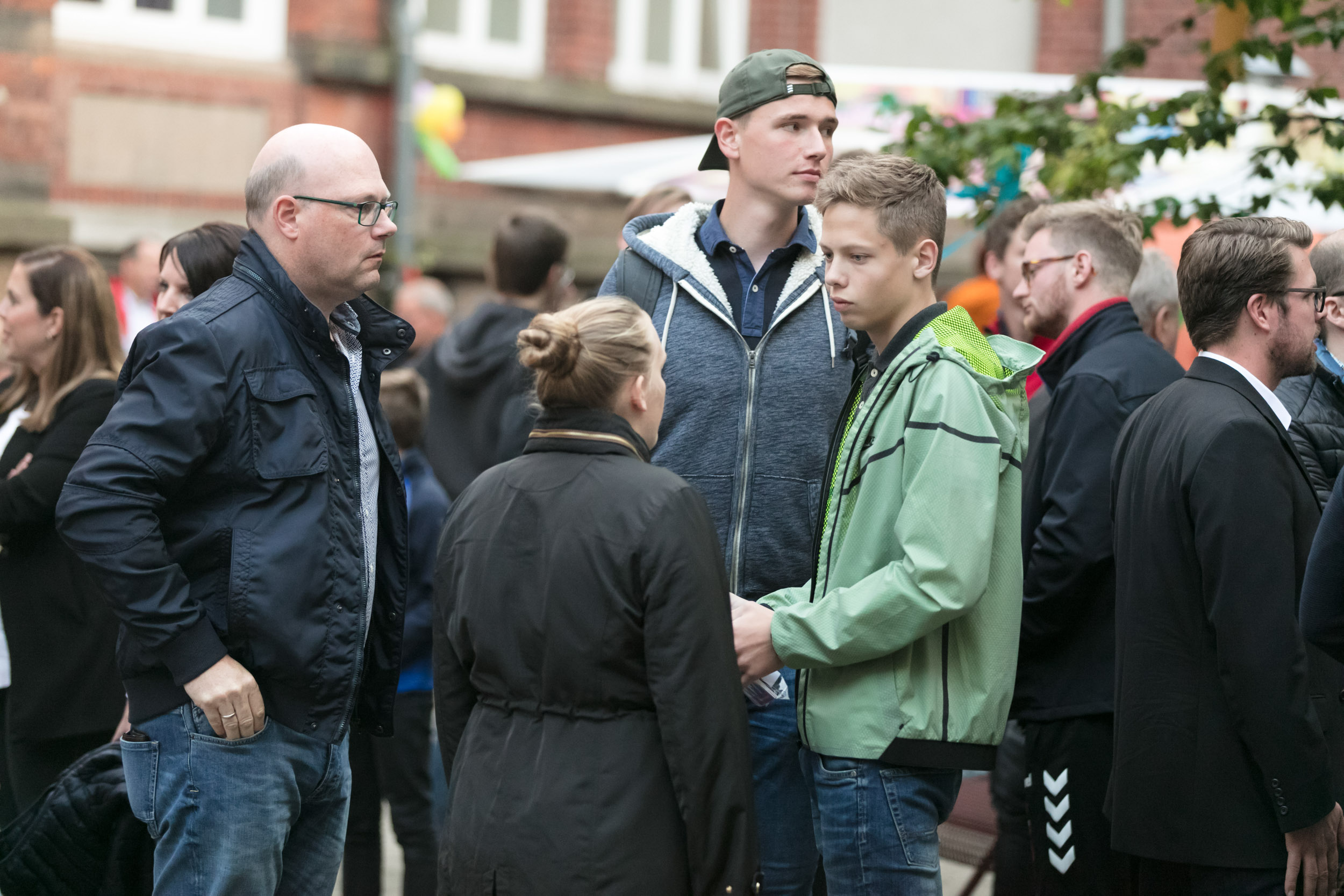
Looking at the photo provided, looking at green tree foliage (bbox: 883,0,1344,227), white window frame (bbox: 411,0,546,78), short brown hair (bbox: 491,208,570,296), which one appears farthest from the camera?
white window frame (bbox: 411,0,546,78)

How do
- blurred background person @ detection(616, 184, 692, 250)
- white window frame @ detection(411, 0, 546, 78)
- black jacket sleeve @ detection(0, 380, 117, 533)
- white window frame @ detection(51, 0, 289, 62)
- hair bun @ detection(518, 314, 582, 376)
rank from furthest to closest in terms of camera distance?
white window frame @ detection(411, 0, 546, 78)
white window frame @ detection(51, 0, 289, 62)
blurred background person @ detection(616, 184, 692, 250)
black jacket sleeve @ detection(0, 380, 117, 533)
hair bun @ detection(518, 314, 582, 376)

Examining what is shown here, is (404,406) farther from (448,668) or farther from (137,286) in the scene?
(137,286)

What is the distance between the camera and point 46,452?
420 centimetres

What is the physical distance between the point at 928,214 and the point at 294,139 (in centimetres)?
141

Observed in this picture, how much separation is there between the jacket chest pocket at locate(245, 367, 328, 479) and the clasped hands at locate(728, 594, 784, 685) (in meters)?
0.96

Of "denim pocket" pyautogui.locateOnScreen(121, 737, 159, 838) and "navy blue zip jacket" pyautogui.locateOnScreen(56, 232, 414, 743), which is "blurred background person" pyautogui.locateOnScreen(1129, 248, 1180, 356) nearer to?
"navy blue zip jacket" pyautogui.locateOnScreen(56, 232, 414, 743)

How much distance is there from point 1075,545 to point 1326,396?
0.72m

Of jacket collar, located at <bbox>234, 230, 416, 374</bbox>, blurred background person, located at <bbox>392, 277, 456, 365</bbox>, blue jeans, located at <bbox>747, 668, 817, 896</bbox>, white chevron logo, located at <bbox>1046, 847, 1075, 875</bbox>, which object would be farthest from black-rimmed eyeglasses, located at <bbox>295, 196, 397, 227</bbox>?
blurred background person, located at <bbox>392, 277, 456, 365</bbox>

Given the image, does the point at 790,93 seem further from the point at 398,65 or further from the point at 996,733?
the point at 398,65

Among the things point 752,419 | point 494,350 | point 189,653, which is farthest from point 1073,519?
point 494,350

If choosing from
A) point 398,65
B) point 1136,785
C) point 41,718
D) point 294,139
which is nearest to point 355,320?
point 294,139

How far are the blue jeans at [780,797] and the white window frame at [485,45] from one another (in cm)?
1148

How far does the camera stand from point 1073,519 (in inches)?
150

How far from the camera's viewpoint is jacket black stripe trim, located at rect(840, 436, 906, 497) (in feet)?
9.75
